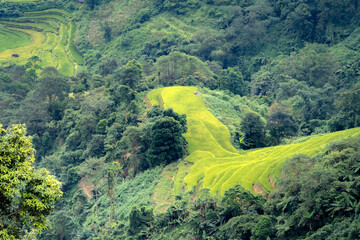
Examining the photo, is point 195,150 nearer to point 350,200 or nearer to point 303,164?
point 303,164

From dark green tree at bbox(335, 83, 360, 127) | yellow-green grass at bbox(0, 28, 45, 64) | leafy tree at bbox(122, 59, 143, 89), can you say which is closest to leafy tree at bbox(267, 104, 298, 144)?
dark green tree at bbox(335, 83, 360, 127)

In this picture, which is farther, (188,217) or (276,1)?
(276,1)

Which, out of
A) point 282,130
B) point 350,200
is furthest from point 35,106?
point 350,200

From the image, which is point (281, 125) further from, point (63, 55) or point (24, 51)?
point (24, 51)

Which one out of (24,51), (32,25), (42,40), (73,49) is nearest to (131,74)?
(73,49)

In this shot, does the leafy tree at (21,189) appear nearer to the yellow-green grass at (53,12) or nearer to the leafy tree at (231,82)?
the leafy tree at (231,82)
